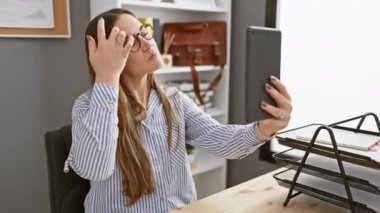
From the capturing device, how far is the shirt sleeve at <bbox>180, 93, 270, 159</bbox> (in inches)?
38.8

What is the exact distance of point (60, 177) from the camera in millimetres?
1004

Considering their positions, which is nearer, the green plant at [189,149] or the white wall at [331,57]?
the white wall at [331,57]

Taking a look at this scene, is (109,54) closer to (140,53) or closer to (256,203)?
(140,53)

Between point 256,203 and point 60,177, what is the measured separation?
0.53 metres

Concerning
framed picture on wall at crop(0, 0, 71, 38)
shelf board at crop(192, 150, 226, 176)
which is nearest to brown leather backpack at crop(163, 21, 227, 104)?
shelf board at crop(192, 150, 226, 176)

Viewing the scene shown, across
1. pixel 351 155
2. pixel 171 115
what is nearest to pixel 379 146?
pixel 351 155

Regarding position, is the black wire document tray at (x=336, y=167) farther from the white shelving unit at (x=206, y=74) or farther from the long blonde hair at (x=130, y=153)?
the white shelving unit at (x=206, y=74)

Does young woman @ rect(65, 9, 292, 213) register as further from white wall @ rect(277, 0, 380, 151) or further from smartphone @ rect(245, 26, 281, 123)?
white wall @ rect(277, 0, 380, 151)

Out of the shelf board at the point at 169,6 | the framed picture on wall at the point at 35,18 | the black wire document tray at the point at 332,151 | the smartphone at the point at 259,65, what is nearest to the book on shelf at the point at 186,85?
the shelf board at the point at 169,6

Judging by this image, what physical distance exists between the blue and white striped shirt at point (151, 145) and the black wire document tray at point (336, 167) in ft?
0.39

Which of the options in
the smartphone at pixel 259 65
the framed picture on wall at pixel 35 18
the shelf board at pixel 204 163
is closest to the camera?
the smartphone at pixel 259 65

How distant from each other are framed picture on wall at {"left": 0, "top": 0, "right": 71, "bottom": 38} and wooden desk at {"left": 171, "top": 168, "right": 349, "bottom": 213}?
1.19 metres

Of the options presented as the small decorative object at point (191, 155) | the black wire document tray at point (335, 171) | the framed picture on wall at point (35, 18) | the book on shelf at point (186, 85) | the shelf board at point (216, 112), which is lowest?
the small decorative object at point (191, 155)

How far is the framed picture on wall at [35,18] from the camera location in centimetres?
157
